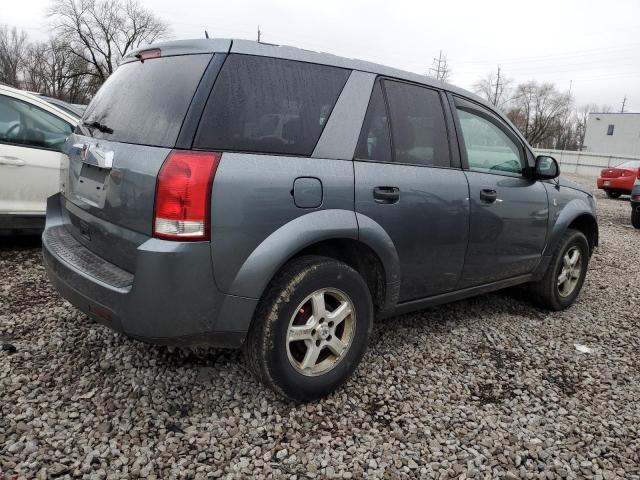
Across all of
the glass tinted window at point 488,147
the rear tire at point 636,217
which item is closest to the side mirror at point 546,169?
the glass tinted window at point 488,147

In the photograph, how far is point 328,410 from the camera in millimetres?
2592

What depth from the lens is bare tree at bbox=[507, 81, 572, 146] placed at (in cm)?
6756

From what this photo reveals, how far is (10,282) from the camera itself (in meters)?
4.04

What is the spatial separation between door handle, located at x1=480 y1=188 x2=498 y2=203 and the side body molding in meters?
1.32

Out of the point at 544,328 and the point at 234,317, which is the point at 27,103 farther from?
the point at 544,328

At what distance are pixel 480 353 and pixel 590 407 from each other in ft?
2.45

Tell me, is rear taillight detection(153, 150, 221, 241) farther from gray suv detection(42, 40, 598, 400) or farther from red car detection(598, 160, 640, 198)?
red car detection(598, 160, 640, 198)

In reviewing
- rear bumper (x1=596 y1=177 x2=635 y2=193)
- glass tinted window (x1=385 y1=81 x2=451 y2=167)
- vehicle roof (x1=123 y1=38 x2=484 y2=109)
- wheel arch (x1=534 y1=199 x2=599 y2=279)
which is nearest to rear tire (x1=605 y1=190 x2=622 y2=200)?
rear bumper (x1=596 y1=177 x2=635 y2=193)

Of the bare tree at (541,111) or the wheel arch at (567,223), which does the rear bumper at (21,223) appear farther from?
the bare tree at (541,111)

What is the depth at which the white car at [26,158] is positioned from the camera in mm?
4535

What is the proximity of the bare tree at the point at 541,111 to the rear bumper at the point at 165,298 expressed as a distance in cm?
7216

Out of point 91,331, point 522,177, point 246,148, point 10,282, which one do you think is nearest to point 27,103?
point 10,282

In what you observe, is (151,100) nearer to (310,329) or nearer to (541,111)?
(310,329)

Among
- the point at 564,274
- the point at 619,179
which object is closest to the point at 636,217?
the point at 619,179
